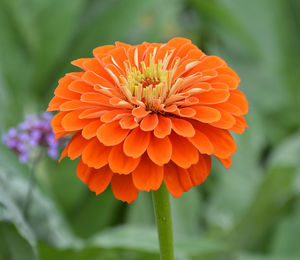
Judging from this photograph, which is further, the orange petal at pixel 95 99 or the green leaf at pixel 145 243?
the green leaf at pixel 145 243

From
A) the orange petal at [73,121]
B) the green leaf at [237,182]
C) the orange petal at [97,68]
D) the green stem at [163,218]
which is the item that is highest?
the green leaf at [237,182]

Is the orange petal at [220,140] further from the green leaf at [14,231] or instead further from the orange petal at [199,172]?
the green leaf at [14,231]

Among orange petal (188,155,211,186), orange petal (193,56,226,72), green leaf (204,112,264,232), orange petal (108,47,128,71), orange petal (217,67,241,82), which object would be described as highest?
green leaf (204,112,264,232)

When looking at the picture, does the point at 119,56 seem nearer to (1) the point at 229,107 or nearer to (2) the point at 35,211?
(1) the point at 229,107

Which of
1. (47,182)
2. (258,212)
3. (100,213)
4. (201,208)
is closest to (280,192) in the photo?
(258,212)

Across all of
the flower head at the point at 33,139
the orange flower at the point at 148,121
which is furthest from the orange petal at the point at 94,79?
the flower head at the point at 33,139

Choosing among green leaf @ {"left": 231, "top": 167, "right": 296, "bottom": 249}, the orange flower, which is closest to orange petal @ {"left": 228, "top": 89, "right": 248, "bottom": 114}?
the orange flower

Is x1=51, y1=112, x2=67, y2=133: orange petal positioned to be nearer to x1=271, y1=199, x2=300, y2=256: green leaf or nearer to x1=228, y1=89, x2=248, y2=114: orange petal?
x1=228, y1=89, x2=248, y2=114: orange petal
